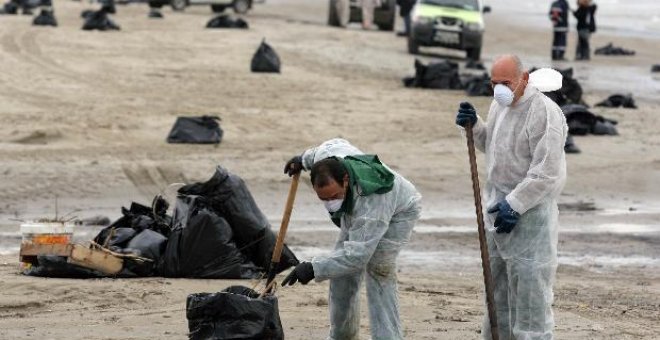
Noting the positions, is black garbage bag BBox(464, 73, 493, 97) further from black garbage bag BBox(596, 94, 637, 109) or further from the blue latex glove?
the blue latex glove

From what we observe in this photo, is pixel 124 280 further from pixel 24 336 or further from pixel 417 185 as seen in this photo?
pixel 417 185

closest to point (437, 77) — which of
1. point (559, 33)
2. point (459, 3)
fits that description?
point (459, 3)

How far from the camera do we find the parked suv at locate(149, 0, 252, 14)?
143 feet

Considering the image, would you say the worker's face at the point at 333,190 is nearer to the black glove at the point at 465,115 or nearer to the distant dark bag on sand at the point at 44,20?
the black glove at the point at 465,115

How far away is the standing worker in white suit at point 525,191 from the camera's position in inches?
329

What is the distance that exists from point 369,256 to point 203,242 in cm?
329

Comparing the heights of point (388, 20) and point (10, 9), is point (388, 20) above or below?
below

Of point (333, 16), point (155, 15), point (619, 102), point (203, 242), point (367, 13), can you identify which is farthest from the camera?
point (155, 15)

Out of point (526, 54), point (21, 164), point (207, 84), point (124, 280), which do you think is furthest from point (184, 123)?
point (526, 54)

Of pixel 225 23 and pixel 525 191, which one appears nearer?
pixel 525 191

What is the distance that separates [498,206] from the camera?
841 centimetres

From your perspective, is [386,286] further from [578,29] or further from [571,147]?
[578,29]

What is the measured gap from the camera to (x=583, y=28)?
34.0m

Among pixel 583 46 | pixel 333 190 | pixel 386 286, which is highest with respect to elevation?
pixel 333 190
